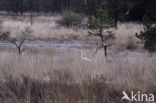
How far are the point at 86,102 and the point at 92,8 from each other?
79.0 ft

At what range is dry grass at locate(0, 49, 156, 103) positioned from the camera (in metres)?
3.99

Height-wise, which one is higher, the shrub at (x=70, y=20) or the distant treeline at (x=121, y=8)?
the distant treeline at (x=121, y=8)

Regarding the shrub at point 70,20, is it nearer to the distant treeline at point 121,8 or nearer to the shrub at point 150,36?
the distant treeline at point 121,8

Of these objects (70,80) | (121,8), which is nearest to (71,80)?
(70,80)

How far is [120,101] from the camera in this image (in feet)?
12.6

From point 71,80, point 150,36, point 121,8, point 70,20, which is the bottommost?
point 71,80

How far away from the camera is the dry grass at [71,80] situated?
3986mm

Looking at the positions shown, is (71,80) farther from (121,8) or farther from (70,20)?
(121,8)

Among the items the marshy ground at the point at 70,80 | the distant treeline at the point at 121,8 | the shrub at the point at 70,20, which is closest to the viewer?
the marshy ground at the point at 70,80

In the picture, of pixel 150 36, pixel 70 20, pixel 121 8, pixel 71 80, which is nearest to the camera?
pixel 71 80

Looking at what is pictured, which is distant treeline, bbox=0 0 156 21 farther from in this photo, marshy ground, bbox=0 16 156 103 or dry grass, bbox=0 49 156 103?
dry grass, bbox=0 49 156 103

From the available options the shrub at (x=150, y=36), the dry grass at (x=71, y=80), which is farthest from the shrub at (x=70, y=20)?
the dry grass at (x=71, y=80)

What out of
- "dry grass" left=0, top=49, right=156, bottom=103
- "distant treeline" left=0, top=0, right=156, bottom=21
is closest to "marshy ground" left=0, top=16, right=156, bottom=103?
"dry grass" left=0, top=49, right=156, bottom=103

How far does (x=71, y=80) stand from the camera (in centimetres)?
483
